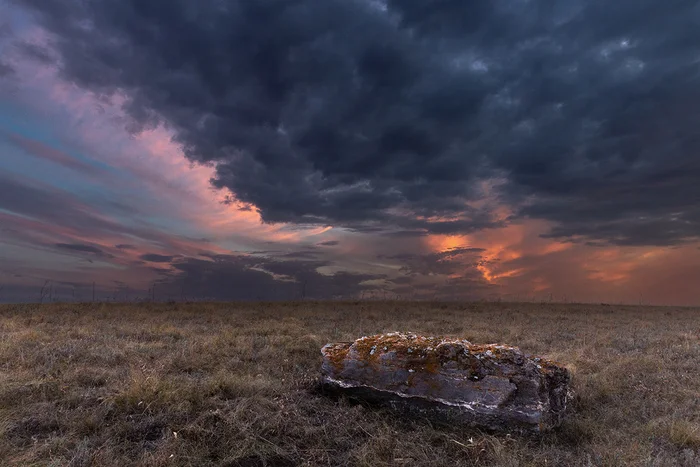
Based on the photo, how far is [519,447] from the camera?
5340 millimetres

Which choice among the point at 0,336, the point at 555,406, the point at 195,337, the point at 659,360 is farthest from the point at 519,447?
the point at 0,336

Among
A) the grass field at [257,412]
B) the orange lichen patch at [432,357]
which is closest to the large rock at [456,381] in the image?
the orange lichen patch at [432,357]

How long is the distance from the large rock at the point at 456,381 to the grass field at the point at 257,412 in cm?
26

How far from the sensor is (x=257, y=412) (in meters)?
5.86

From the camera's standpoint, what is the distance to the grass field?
4.94 meters

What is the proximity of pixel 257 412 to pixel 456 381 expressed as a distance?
9.33 ft

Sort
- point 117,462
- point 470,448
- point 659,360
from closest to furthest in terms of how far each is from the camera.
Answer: point 117,462, point 470,448, point 659,360

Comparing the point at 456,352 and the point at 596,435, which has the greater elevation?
the point at 456,352

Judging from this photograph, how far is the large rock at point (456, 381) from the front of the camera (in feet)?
19.1

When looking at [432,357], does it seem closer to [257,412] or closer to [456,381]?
[456,381]

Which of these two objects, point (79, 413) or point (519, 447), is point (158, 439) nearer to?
point (79, 413)

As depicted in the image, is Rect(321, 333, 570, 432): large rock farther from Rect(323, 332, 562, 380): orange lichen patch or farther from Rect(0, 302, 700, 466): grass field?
Rect(0, 302, 700, 466): grass field

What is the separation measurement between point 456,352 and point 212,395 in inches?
150

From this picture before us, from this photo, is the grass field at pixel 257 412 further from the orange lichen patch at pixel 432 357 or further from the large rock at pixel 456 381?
the orange lichen patch at pixel 432 357
